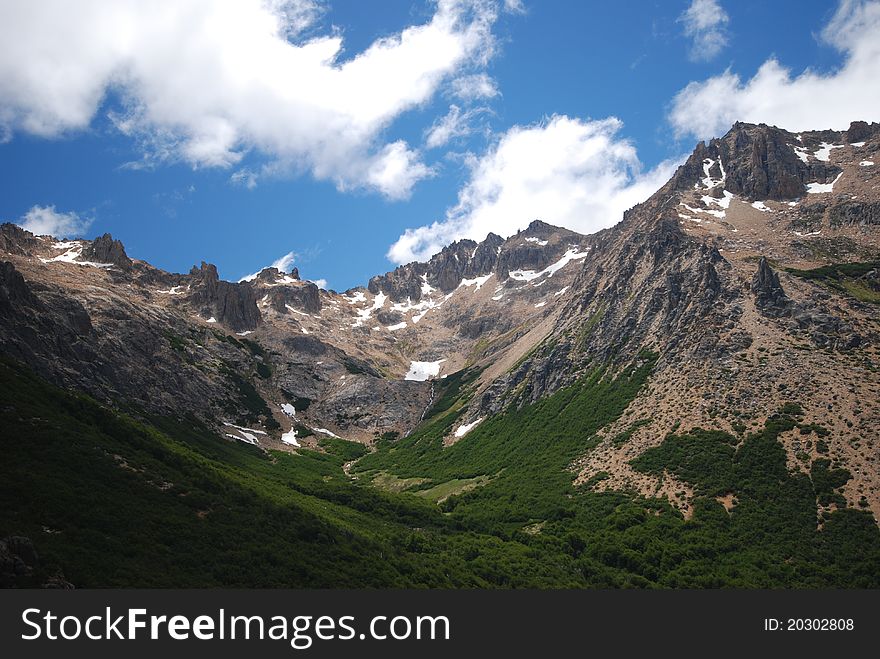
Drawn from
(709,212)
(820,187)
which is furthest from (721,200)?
(820,187)

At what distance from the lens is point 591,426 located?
398 ft

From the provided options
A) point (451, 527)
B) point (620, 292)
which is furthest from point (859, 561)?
point (620, 292)

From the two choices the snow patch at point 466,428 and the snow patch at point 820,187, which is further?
the snow patch at point 820,187

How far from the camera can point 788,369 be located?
331ft

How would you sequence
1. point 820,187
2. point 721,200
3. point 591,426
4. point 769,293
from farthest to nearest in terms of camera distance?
point 721,200, point 820,187, point 591,426, point 769,293

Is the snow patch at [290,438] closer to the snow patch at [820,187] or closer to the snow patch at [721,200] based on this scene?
the snow patch at [721,200]

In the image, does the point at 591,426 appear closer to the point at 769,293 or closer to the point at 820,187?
the point at 769,293

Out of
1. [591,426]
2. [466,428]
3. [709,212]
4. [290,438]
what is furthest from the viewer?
[709,212]

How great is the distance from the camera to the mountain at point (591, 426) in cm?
7000

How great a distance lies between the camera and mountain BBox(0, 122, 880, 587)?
70.0m

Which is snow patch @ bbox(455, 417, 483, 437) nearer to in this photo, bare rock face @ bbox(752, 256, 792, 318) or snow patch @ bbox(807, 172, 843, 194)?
bare rock face @ bbox(752, 256, 792, 318)

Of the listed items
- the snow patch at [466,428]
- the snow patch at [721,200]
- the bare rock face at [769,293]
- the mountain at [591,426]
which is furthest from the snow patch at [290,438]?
the snow patch at [721,200]

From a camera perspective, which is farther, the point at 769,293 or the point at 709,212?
the point at 709,212

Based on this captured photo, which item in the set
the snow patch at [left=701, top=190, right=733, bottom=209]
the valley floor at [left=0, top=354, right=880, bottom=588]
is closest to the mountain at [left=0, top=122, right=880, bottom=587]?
the valley floor at [left=0, top=354, right=880, bottom=588]
